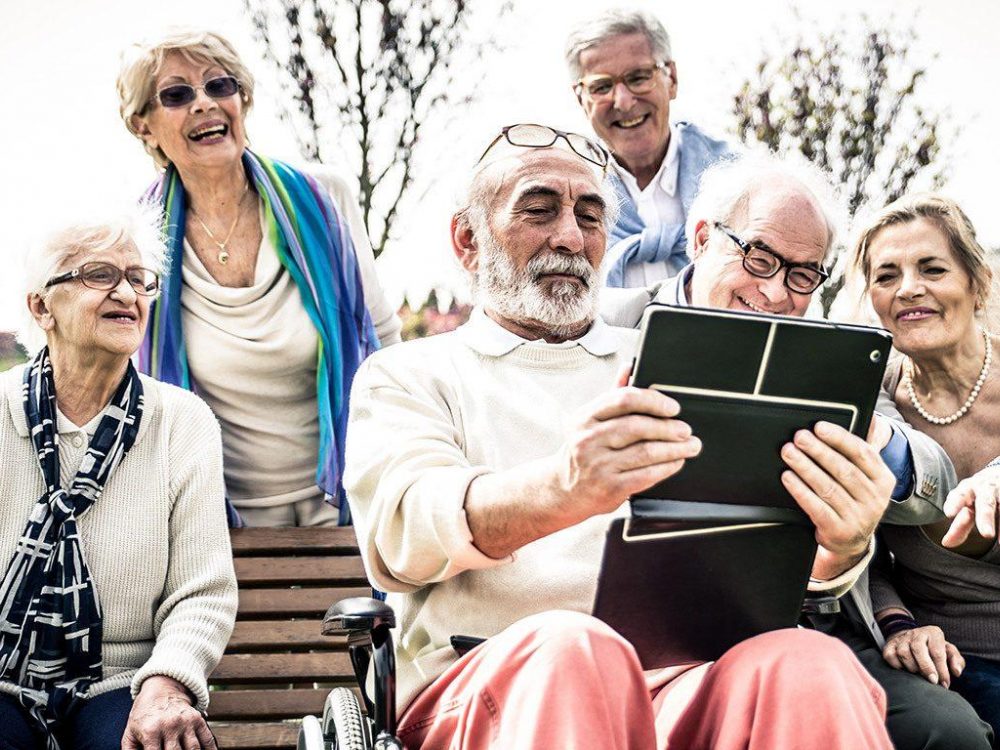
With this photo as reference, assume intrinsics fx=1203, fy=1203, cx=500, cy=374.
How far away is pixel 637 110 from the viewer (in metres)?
4.18

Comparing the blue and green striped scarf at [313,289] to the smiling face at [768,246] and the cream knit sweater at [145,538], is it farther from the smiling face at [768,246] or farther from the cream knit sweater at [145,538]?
the smiling face at [768,246]

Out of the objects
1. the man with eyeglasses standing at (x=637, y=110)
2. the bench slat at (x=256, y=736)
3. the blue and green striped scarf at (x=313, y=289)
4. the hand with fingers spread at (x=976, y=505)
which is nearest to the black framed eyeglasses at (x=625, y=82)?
the man with eyeglasses standing at (x=637, y=110)

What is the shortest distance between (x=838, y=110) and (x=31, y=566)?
424 inches

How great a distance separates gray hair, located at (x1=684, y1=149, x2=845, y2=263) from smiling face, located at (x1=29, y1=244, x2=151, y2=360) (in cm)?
146

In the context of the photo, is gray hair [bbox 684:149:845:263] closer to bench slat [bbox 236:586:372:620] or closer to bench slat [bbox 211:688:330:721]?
bench slat [bbox 236:586:372:620]

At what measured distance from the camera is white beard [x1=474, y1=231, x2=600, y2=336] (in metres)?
2.68

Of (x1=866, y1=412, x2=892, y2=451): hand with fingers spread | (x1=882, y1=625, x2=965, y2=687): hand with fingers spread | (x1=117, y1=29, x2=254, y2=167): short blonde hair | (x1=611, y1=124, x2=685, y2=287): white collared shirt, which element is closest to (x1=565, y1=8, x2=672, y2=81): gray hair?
(x1=611, y1=124, x2=685, y2=287): white collared shirt

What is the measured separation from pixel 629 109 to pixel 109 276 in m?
1.93

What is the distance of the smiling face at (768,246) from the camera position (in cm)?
290

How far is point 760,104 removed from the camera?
1242cm

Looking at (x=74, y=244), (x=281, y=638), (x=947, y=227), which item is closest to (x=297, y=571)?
(x=281, y=638)

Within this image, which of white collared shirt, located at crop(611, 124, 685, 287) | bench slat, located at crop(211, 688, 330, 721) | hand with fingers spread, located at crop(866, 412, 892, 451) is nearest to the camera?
hand with fingers spread, located at crop(866, 412, 892, 451)

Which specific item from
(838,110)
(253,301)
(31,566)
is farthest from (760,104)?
(31,566)

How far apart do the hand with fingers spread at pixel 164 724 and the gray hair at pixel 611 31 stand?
2591mm
